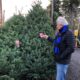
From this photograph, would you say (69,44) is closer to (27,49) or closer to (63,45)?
(63,45)

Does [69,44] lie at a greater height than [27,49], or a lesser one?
greater

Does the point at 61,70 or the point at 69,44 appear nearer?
the point at 69,44

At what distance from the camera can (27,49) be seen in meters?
7.08

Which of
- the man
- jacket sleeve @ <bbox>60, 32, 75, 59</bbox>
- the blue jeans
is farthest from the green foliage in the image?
jacket sleeve @ <bbox>60, 32, 75, 59</bbox>

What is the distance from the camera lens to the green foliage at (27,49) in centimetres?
627

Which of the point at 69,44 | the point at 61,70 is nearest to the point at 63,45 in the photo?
the point at 69,44

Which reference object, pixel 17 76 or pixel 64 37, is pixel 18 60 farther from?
pixel 64 37

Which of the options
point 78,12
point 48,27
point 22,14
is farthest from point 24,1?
point 78,12

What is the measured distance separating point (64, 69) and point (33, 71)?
0.97 metres

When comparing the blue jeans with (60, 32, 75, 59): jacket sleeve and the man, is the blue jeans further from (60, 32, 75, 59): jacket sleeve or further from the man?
(60, 32, 75, 59): jacket sleeve

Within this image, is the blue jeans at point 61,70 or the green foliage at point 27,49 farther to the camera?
the green foliage at point 27,49

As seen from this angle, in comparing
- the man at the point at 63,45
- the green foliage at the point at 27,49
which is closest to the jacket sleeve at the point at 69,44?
the man at the point at 63,45

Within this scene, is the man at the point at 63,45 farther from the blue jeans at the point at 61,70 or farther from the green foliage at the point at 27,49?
the green foliage at the point at 27,49

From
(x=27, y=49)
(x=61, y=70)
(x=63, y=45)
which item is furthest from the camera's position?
(x=27, y=49)
